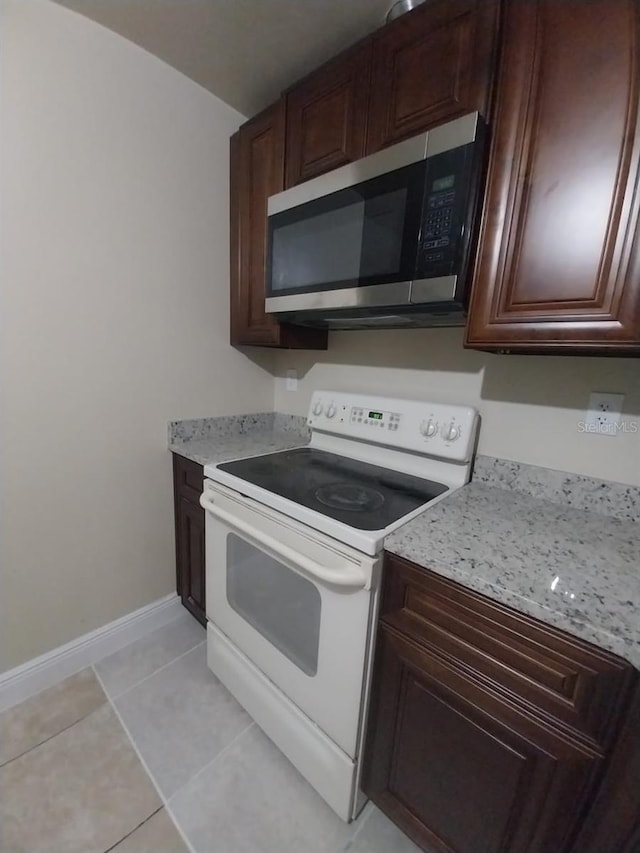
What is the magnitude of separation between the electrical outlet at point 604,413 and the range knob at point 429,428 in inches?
17.3

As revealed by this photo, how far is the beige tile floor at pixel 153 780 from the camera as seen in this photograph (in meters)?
0.94

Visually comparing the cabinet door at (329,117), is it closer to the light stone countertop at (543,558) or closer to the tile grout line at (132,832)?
the light stone countertop at (543,558)

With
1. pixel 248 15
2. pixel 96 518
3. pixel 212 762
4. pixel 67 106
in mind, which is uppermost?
pixel 248 15

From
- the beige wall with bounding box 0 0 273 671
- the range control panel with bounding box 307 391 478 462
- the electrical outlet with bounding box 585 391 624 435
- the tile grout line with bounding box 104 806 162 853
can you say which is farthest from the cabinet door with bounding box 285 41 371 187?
the tile grout line with bounding box 104 806 162 853

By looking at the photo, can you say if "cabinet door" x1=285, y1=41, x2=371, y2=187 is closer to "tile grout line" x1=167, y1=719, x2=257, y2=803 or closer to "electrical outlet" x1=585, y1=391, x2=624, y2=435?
"electrical outlet" x1=585, y1=391, x2=624, y2=435

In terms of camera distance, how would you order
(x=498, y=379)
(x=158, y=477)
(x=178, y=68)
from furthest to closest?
(x=158, y=477)
(x=178, y=68)
(x=498, y=379)

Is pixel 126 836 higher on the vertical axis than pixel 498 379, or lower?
lower

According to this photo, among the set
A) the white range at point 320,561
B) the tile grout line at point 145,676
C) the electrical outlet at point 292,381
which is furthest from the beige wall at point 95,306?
the white range at point 320,561

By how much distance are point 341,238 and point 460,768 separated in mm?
1445

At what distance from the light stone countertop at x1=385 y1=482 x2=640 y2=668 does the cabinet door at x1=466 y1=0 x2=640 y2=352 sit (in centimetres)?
47

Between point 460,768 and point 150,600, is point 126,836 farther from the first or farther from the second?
point 460,768

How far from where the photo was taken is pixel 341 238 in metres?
1.11

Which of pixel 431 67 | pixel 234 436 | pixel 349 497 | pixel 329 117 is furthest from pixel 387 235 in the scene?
pixel 234 436

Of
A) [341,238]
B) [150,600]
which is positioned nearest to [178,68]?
[341,238]
